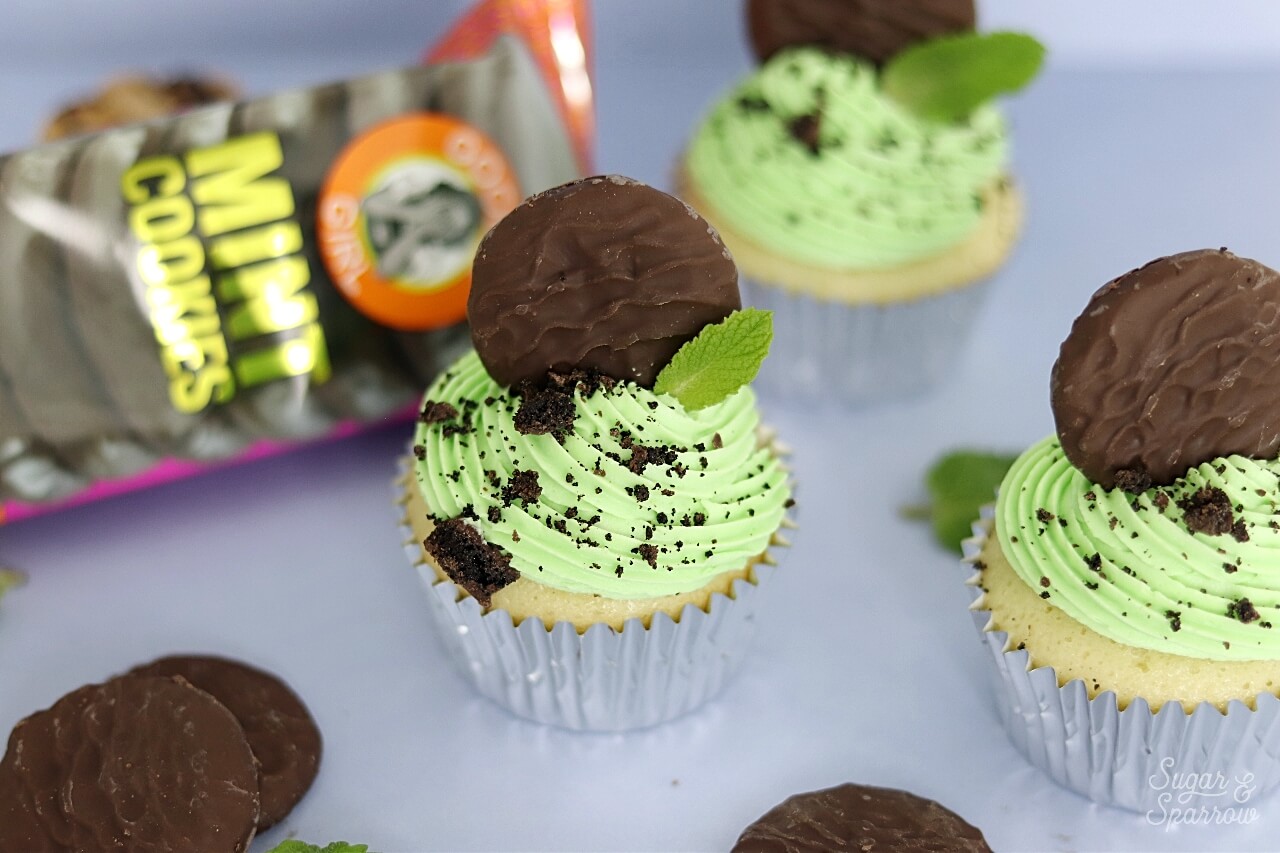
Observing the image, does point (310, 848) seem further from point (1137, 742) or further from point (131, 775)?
point (1137, 742)

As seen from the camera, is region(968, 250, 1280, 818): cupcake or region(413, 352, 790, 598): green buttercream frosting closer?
region(968, 250, 1280, 818): cupcake

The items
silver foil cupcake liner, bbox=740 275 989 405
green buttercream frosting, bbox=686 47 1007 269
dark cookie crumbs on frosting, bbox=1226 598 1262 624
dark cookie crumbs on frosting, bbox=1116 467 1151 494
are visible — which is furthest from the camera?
silver foil cupcake liner, bbox=740 275 989 405

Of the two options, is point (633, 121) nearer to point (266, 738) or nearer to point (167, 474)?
point (167, 474)

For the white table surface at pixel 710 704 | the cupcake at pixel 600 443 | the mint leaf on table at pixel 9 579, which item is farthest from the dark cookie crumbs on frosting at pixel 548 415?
the mint leaf on table at pixel 9 579

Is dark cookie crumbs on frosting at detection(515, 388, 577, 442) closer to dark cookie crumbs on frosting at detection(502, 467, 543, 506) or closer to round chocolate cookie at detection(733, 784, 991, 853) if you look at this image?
dark cookie crumbs on frosting at detection(502, 467, 543, 506)

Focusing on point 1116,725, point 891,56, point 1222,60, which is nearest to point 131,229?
point 891,56

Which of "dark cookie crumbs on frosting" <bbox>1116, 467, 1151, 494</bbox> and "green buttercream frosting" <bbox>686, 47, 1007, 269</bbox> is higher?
"green buttercream frosting" <bbox>686, 47, 1007, 269</bbox>

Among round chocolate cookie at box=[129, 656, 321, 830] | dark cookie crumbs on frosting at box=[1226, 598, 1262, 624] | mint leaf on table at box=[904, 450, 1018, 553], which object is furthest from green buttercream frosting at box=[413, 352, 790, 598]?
dark cookie crumbs on frosting at box=[1226, 598, 1262, 624]
